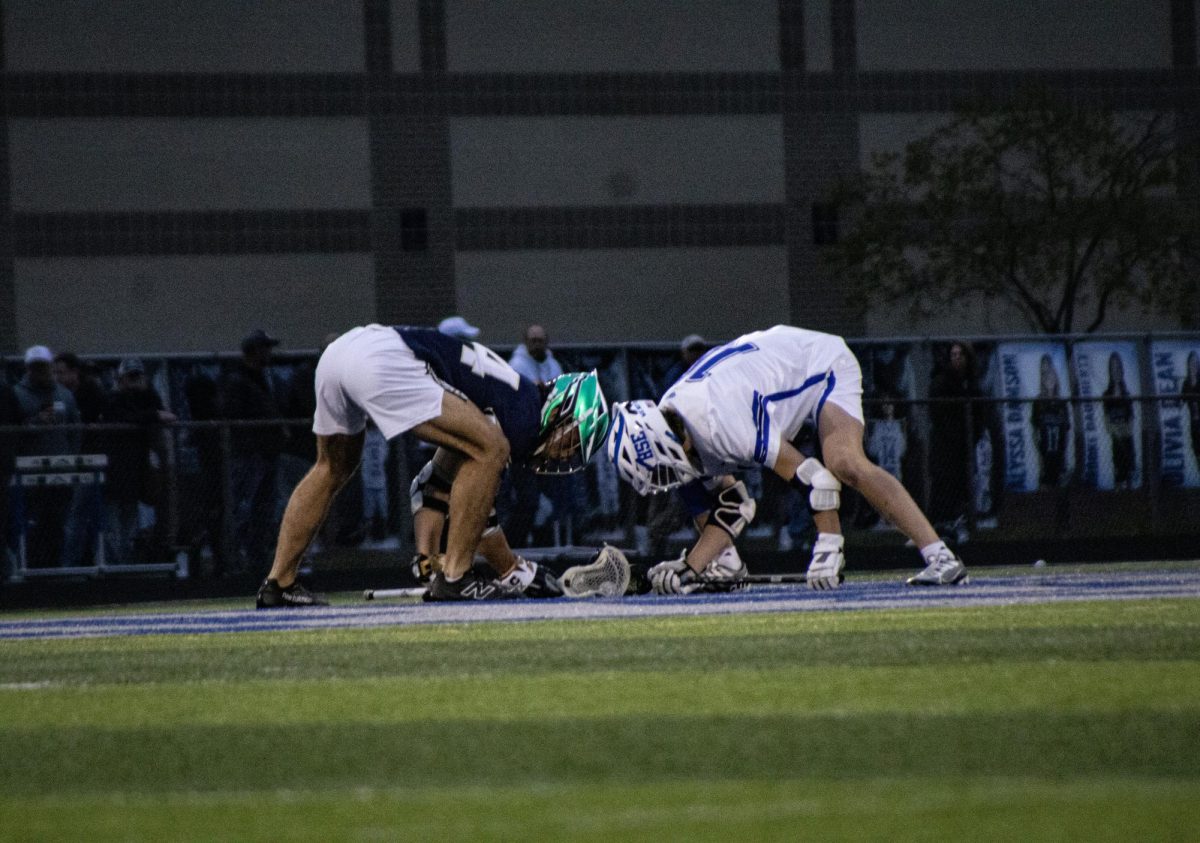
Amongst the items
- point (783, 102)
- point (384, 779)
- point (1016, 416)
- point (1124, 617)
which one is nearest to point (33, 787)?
point (384, 779)

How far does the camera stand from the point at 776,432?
9750 mm

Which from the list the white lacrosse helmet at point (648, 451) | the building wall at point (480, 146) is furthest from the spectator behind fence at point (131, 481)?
the building wall at point (480, 146)

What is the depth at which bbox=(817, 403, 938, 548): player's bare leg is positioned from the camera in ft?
32.5

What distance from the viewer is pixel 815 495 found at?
980 centimetres

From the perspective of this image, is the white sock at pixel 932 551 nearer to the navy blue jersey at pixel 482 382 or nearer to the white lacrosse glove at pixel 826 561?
the white lacrosse glove at pixel 826 561

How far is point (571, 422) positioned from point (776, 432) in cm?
110

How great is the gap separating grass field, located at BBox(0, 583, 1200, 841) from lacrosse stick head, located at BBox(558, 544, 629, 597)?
3430mm

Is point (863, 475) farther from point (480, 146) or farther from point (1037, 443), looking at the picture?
point (480, 146)

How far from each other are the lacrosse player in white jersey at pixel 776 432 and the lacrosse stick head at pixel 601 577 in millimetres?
669

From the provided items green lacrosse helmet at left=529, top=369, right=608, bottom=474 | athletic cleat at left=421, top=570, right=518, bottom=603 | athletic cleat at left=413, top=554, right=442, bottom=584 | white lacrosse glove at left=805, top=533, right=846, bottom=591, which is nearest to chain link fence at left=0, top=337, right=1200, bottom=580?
athletic cleat at left=413, top=554, right=442, bottom=584

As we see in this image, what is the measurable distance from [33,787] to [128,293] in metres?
24.8

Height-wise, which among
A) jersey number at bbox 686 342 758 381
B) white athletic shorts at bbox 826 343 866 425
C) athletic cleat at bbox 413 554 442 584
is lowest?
athletic cleat at bbox 413 554 442 584

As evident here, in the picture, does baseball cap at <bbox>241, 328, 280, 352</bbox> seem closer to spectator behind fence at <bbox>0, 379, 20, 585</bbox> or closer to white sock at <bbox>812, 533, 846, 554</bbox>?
spectator behind fence at <bbox>0, 379, 20, 585</bbox>

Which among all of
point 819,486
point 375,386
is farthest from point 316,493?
point 819,486
